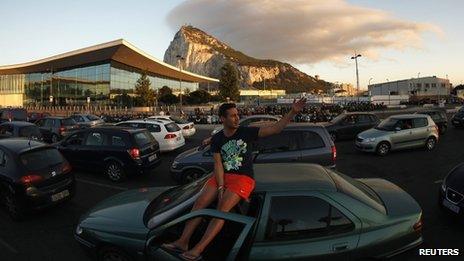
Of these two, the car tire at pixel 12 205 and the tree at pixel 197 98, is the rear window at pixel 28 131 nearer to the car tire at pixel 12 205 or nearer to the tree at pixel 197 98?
the car tire at pixel 12 205

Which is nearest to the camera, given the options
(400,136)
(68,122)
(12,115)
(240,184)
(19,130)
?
(240,184)

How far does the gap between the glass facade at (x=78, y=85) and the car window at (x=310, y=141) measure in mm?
62000

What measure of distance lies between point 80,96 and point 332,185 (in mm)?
69524

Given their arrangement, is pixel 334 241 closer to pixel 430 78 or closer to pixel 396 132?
pixel 396 132

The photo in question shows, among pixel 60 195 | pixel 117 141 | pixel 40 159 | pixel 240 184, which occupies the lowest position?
pixel 60 195

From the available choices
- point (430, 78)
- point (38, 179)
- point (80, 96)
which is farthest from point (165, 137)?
point (430, 78)

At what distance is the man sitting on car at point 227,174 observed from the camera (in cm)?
412

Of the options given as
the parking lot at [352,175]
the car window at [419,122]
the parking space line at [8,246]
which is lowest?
the parking space line at [8,246]

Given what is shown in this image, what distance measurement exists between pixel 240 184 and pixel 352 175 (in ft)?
26.5

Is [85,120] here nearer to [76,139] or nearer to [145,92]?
[76,139]

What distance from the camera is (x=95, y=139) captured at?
1195 centimetres

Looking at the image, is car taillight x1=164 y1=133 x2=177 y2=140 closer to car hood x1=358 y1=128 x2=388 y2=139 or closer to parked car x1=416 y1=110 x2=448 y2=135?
car hood x1=358 y1=128 x2=388 y2=139

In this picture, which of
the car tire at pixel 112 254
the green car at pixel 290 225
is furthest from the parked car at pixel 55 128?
the green car at pixel 290 225

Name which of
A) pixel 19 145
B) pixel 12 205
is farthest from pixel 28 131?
pixel 12 205
